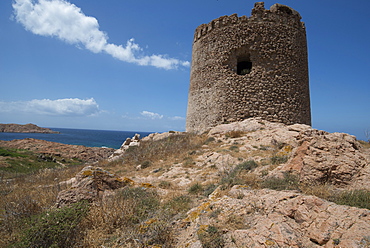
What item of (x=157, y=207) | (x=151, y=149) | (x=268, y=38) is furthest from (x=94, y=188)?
(x=268, y=38)

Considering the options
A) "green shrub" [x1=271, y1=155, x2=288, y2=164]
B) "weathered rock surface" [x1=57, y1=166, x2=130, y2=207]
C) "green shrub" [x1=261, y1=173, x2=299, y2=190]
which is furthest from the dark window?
"weathered rock surface" [x1=57, y1=166, x2=130, y2=207]

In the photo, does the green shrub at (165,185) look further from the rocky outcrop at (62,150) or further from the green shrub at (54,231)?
the rocky outcrop at (62,150)

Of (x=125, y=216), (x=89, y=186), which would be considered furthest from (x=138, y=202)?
(x=89, y=186)

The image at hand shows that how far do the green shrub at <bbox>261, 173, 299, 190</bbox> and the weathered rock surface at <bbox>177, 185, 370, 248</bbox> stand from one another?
0.39m

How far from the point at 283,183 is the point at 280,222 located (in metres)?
1.33

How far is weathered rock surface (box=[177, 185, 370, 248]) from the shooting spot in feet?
7.80

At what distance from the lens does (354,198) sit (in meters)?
3.10

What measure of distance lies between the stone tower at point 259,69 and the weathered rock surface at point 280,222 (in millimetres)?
8548

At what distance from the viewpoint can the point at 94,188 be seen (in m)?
4.28

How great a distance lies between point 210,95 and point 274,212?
9.90 meters

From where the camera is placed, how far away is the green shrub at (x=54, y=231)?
2.71m

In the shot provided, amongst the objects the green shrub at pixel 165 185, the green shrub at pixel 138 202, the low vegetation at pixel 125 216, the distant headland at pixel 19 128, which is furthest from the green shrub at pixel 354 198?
the distant headland at pixel 19 128

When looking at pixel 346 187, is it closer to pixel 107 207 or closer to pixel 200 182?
pixel 200 182

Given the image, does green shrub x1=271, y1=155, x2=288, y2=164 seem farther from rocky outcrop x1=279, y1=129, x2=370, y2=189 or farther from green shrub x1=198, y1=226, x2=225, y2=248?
green shrub x1=198, y1=226, x2=225, y2=248
